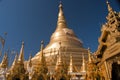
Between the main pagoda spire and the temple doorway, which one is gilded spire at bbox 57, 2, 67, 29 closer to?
the main pagoda spire

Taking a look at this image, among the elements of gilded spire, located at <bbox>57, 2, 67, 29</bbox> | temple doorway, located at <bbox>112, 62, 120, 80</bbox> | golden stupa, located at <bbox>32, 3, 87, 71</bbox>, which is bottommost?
temple doorway, located at <bbox>112, 62, 120, 80</bbox>

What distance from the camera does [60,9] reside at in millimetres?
47906

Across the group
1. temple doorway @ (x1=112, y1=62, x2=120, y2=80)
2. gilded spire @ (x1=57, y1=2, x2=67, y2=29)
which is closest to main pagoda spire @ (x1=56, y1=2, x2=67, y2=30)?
gilded spire @ (x1=57, y1=2, x2=67, y2=29)

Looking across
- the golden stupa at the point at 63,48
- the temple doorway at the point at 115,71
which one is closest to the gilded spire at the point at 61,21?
the golden stupa at the point at 63,48

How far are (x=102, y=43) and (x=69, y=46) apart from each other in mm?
23492

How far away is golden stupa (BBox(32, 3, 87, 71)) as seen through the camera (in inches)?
1157

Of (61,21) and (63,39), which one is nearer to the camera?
(63,39)

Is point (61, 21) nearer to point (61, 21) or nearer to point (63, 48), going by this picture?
point (61, 21)

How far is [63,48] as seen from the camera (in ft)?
107

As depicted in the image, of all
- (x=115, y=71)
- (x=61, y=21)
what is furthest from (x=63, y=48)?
(x=115, y=71)

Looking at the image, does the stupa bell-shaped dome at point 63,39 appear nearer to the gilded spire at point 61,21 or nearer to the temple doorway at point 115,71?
the gilded spire at point 61,21

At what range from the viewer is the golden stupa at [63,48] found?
2939 cm

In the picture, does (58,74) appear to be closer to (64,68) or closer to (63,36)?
(64,68)

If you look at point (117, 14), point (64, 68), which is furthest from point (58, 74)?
point (117, 14)
